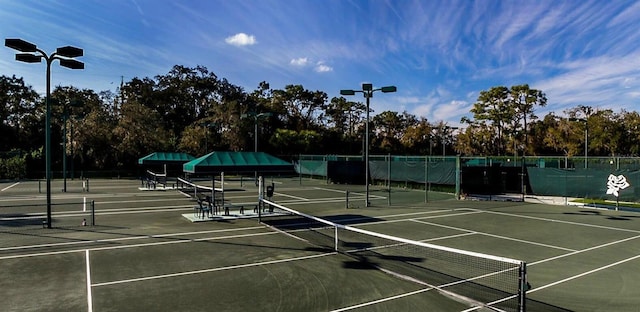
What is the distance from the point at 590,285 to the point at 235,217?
12565 millimetres

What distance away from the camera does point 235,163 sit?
16.9 m

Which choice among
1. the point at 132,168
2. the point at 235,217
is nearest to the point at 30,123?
the point at 132,168

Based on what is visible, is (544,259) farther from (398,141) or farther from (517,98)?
(398,141)

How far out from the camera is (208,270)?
31.1 ft

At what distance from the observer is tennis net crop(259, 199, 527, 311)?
24.9ft

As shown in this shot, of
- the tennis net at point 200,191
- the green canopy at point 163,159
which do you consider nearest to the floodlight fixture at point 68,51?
the tennis net at point 200,191

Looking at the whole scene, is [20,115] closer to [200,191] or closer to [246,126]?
[246,126]

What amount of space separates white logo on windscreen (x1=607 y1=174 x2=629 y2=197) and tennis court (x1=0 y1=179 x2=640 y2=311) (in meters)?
3.18

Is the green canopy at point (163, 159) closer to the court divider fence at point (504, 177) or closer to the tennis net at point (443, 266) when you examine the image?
the court divider fence at point (504, 177)

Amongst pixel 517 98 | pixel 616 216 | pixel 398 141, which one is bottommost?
pixel 616 216

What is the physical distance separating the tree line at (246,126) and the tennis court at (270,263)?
29.2m

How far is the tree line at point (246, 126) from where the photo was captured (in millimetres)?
51969

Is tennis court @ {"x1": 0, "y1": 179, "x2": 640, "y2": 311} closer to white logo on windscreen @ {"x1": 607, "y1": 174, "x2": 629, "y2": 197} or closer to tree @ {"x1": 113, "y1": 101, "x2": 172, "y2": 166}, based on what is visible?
white logo on windscreen @ {"x1": 607, "y1": 174, "x2": 629, "y2": 197}

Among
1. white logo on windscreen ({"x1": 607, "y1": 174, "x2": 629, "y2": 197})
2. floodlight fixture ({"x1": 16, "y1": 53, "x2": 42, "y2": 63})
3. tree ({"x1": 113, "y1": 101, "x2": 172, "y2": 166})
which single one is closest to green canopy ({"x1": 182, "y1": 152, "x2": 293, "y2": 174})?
floodlight fixture ({"x1": 16, "y1": 53, "x2": 42, "y2": 63})
